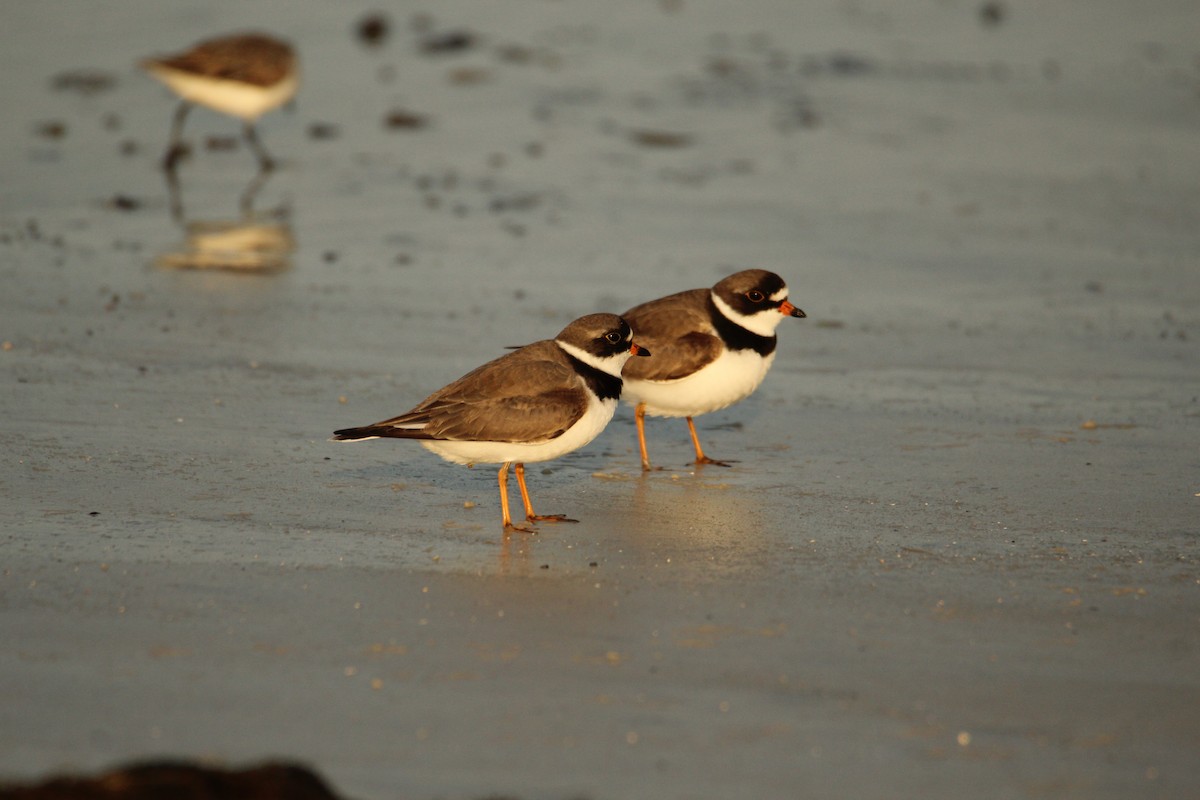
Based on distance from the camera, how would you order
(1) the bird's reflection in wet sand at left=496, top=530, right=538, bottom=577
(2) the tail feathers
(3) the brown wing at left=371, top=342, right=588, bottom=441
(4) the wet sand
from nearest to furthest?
1. (4) the wet sand
2. (1) the bird's reflection in wet sand at left=496, top=530, right=538, bottom=577
3. (2) the tail feathers
4. (3) the brown wing at left=371, top=342, right=588, bottom=441

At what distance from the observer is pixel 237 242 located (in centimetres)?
1236

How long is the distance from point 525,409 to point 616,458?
1454 millimetres

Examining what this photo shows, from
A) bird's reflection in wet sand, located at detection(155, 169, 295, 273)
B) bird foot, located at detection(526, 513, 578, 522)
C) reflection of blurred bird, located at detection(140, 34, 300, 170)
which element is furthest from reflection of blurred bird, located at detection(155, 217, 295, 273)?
bird foot, located at detection(526, 513, 578, 522)

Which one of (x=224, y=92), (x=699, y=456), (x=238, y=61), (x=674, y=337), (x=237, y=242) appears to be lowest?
(x=237, y=242)

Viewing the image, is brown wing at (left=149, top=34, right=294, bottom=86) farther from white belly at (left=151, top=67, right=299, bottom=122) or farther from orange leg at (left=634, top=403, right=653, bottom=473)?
orange leg at (left=634, top=403, right=653, bottom=473)

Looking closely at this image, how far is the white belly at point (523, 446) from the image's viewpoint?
22.6 feet

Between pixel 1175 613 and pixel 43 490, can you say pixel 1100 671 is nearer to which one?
pixel 1175 613

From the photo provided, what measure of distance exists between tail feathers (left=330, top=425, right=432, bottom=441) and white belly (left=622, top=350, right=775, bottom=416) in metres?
1.56

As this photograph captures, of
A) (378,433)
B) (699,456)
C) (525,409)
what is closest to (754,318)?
(699,456)

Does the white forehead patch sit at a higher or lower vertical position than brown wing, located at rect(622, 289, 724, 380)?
higher

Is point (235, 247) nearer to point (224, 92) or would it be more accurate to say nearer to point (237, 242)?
point (237, 242)

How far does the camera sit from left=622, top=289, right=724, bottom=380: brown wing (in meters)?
8.00

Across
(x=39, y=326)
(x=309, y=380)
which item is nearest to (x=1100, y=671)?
(x=309, y=380)

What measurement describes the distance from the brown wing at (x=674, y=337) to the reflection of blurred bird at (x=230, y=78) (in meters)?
7.82
